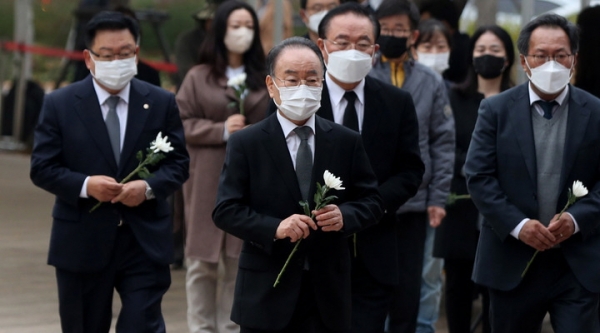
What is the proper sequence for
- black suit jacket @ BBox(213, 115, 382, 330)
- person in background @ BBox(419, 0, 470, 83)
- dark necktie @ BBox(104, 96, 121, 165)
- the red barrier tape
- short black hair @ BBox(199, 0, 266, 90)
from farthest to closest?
the red barrier tape → person in background @ BBox(419, 0, 470, 83) → short black hair @ BBox(199, 0, 266, 90) → dark necktie @ BBox(104, 96, 121, 165) → black suit jacket @ BBox(213, 115, 382, 330)

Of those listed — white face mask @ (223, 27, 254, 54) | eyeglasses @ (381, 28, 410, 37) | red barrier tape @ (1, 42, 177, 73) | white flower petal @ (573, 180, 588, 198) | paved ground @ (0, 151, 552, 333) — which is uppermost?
eyeglasses @ (381, 28, 410, 37)

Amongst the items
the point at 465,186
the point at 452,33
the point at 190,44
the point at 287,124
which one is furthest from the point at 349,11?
the point at 452,33

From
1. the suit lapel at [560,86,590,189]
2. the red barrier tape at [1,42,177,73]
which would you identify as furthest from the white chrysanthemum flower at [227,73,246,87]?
the red barrier tape at [1,42,177,73]

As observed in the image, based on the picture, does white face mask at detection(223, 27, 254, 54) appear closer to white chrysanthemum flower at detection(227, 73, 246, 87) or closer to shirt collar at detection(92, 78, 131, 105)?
white chrysanthemum flower at detection(227, 73, 246, 87)

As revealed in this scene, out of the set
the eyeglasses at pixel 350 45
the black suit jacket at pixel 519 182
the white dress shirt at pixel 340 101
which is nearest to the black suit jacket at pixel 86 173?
the white dress shirt at pixel 340 101

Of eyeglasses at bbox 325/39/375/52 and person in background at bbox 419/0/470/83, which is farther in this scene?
person in background at bbox 419/0/470/83

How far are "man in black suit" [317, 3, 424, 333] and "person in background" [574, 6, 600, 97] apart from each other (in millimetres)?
2322

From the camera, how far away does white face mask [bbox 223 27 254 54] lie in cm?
741

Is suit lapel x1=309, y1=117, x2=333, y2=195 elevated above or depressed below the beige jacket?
above

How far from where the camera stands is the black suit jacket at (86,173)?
590cm

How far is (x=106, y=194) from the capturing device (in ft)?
19.1

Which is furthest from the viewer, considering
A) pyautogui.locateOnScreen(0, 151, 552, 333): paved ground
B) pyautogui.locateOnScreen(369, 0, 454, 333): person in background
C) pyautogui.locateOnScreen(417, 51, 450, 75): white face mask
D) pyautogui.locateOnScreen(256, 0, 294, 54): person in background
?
pyautogui.locateOnScreen(256, 0, 294, 54): person in background

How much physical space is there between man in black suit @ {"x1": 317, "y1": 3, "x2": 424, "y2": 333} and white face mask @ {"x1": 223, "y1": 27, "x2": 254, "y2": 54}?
141 cm

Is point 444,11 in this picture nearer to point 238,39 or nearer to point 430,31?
point 430,31
